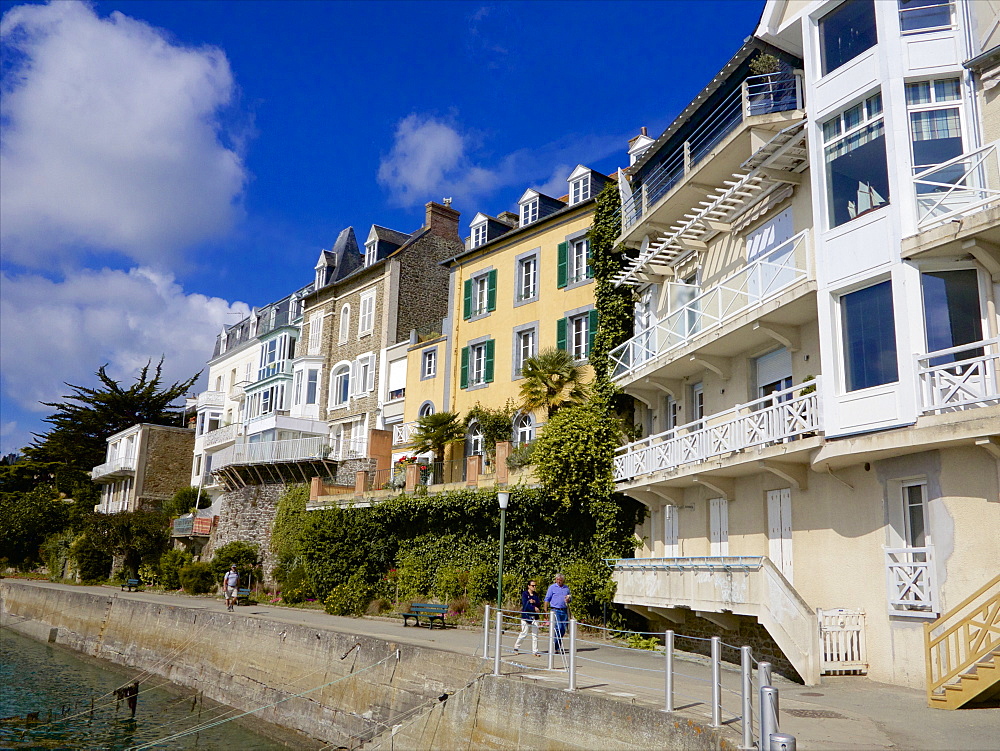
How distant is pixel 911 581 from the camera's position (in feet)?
40.7

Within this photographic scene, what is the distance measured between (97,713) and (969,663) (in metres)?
20.1

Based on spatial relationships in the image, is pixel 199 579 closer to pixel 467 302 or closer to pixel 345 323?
pixel 345 323

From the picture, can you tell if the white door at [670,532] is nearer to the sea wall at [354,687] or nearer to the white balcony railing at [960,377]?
the sea wall at [354,687]

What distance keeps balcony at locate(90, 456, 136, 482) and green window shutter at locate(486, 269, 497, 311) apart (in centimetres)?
3576

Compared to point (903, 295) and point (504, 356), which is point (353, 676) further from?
point (504, 356)

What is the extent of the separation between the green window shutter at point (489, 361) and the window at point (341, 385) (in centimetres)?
1204

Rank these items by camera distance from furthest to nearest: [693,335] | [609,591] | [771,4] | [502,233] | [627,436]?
1. [502,233]
2. [627,436]
3. [609,591]
4. [693,335]
5. [771,4]

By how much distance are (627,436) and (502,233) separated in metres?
13.7

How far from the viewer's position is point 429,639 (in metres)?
18.8

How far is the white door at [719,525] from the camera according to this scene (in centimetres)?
1795

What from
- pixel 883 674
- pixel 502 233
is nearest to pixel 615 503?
pixel 883 674

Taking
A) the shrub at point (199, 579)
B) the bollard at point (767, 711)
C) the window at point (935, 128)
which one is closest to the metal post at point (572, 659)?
the bollard at point (767, 711)

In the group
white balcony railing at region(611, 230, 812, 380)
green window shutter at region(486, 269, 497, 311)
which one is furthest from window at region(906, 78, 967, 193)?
green window shutter at region(486, 269, 497, 311)

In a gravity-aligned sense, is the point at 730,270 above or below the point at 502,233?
below
